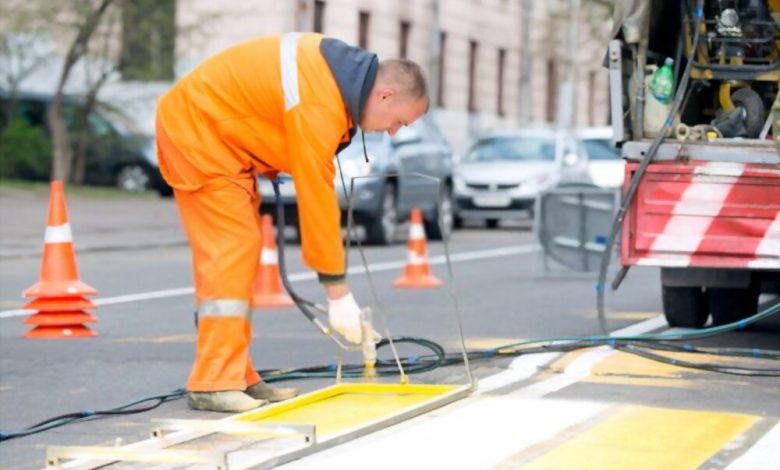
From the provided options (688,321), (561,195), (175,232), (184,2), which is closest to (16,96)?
(184,2)

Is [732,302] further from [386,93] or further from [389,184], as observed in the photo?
[389,184]

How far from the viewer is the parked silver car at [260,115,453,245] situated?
21977mm

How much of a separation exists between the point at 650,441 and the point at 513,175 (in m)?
21.0

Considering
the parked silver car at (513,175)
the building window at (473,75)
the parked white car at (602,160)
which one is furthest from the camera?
the building window at (473,75)

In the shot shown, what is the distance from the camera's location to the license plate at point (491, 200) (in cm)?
2784

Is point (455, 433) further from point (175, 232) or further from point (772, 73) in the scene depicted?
point (175, 232)

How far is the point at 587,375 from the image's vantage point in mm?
8930

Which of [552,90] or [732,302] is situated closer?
[732,302]

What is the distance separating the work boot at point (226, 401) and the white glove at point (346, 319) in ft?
2.56

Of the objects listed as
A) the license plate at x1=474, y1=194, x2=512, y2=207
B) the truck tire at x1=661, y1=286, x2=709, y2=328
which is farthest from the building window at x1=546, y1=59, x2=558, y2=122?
the truck tire at x1=661, y1=286, x2=709, y2=328

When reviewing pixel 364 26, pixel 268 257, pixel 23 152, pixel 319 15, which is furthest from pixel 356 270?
pixel 364 26

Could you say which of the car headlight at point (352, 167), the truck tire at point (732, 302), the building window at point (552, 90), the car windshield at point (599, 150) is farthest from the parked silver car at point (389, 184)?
the building window at point (552, 90)

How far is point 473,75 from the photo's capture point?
165ft

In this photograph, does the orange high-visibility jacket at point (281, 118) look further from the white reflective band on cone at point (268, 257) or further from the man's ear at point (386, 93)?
the white reflective band on cone at point (268, 257)
